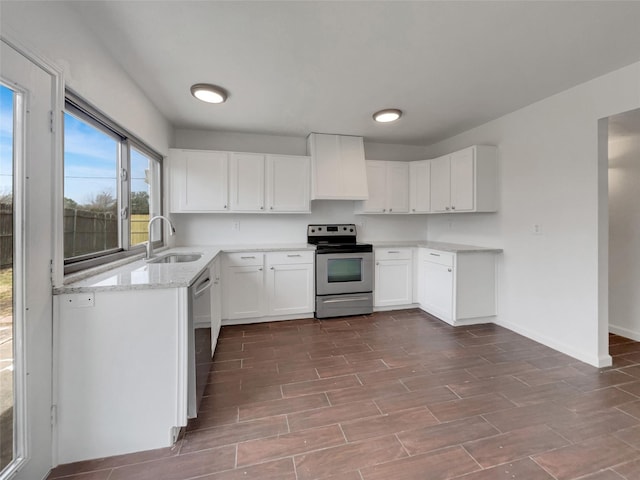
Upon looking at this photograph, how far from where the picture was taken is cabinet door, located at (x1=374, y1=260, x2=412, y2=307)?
12.5 ft

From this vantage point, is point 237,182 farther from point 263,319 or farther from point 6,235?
point 6,235

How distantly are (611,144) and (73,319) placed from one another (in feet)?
16.4

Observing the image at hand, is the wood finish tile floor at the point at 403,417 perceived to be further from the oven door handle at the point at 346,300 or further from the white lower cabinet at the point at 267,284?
the oven door handle at the point at 346,300

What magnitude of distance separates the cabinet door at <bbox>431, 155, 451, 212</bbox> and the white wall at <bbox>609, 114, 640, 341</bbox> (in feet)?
5.40

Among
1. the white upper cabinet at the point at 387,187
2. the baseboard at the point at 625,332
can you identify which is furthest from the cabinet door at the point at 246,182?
the baseboard at the point at 625,332

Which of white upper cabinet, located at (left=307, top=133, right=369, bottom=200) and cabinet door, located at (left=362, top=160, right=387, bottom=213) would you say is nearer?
white upper cabinet, located at (left=307, top=133, right=369, bottom=200)

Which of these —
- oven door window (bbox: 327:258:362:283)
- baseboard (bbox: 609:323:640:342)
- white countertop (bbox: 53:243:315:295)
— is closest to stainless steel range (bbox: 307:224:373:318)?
oven door window (bbox: 327:258:362:283)

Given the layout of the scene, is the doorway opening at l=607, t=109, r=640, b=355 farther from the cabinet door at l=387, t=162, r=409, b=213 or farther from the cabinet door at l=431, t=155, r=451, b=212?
the cabinet door at l=387, t=162, r=409, b=213

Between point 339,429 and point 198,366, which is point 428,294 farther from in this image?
point 198,366

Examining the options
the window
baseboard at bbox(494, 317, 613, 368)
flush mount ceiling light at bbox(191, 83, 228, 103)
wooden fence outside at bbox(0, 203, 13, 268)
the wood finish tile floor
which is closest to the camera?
wooden fence outside at bbox(0, 203, 13, 268)

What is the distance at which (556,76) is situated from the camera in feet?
7.70

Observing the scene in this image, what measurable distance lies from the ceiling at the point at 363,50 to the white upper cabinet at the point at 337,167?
74 cm

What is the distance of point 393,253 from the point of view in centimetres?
385


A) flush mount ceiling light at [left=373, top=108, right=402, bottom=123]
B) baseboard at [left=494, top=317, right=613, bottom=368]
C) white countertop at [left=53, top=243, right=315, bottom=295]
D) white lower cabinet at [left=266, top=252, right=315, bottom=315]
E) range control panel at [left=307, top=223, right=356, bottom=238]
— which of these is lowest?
baseboard at [left=494, top=317, right=613, bottom=368]
